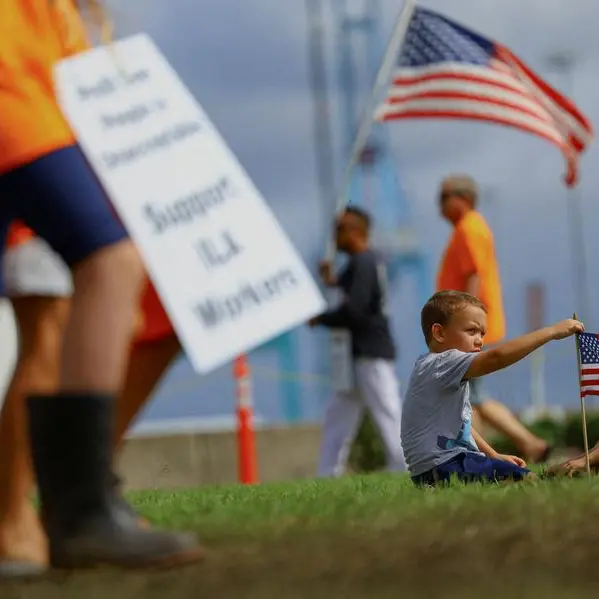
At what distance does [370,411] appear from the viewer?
10109 millimetres

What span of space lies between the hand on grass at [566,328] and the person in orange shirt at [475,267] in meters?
4.03

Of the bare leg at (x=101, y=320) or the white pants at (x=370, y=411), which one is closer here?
the bare leg at (x=101, y=320)

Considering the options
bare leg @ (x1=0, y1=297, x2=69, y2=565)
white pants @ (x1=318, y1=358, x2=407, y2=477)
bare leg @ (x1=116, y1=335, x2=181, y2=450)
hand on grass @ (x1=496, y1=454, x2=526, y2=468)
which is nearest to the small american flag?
hand on grass @ (x1=496, y1=454, x2=526, y2=468)

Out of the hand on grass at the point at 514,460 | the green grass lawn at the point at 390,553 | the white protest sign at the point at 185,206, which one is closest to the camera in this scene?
the green grass lawn at the point at 390,553

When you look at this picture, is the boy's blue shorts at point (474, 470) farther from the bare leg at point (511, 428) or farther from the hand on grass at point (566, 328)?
the bare leg at point (511, 428)

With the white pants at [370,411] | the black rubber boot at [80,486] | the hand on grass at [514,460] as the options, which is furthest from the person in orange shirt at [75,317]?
the white pants at [370,411]

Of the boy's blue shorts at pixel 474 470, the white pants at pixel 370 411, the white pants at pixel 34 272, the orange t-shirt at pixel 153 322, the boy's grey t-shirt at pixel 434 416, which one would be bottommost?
the white pants at pixel 370 411

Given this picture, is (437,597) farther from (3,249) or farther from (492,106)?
(492,106)

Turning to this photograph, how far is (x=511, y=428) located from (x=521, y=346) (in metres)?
4.50

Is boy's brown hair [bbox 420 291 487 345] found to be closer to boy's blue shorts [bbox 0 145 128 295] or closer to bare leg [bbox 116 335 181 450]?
bare leg [bbox 116 335 181 450]

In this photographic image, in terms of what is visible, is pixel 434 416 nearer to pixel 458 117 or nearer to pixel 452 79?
pixel 458 117

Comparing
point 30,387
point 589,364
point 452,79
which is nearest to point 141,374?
point 30,387

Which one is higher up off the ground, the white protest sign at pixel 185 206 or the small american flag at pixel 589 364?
the white protest sign at pixel 185 206

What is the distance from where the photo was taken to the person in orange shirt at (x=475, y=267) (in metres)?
9.20
